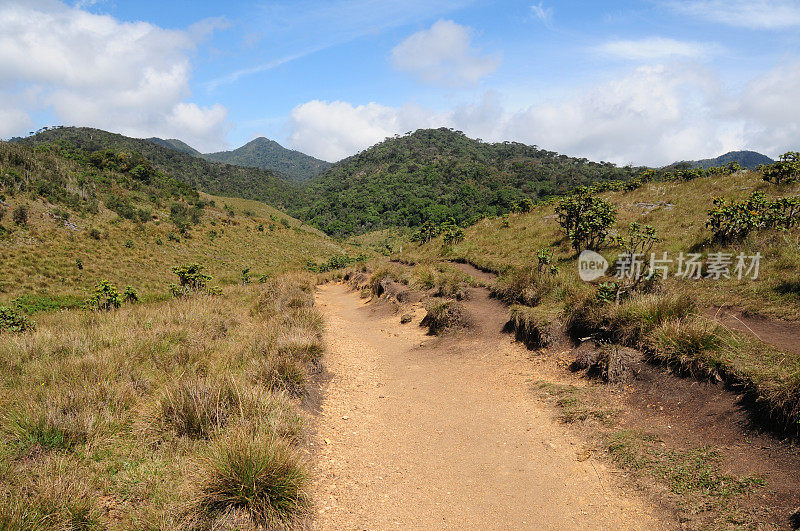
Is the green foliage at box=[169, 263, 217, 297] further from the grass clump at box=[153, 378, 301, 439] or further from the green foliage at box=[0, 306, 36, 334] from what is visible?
the grass clump at box=[153, 378, 301, 439]

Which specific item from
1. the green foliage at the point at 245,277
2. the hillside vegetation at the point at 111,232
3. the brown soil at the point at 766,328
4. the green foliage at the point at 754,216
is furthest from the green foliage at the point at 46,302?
the green foliage at the point at 754,216

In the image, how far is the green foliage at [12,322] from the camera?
27.6ft

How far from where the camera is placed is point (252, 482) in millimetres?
3221

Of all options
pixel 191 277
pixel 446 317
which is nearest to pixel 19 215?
pixel 191 277

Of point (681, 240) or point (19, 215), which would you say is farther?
point (19, 215)

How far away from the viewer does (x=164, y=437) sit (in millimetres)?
4191

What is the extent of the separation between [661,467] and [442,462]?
2515mm

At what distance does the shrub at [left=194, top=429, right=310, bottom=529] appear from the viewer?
313 cm

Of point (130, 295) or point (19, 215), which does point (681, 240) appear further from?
point (19, 215)

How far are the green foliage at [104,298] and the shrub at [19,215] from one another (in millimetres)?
31340

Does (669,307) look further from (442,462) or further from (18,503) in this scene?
(18,503)

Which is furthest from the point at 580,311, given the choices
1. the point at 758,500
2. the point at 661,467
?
the point at 758,500

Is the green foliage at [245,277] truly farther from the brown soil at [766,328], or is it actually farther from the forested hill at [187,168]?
the forested hill at [187,168]

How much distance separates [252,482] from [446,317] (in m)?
7.58
